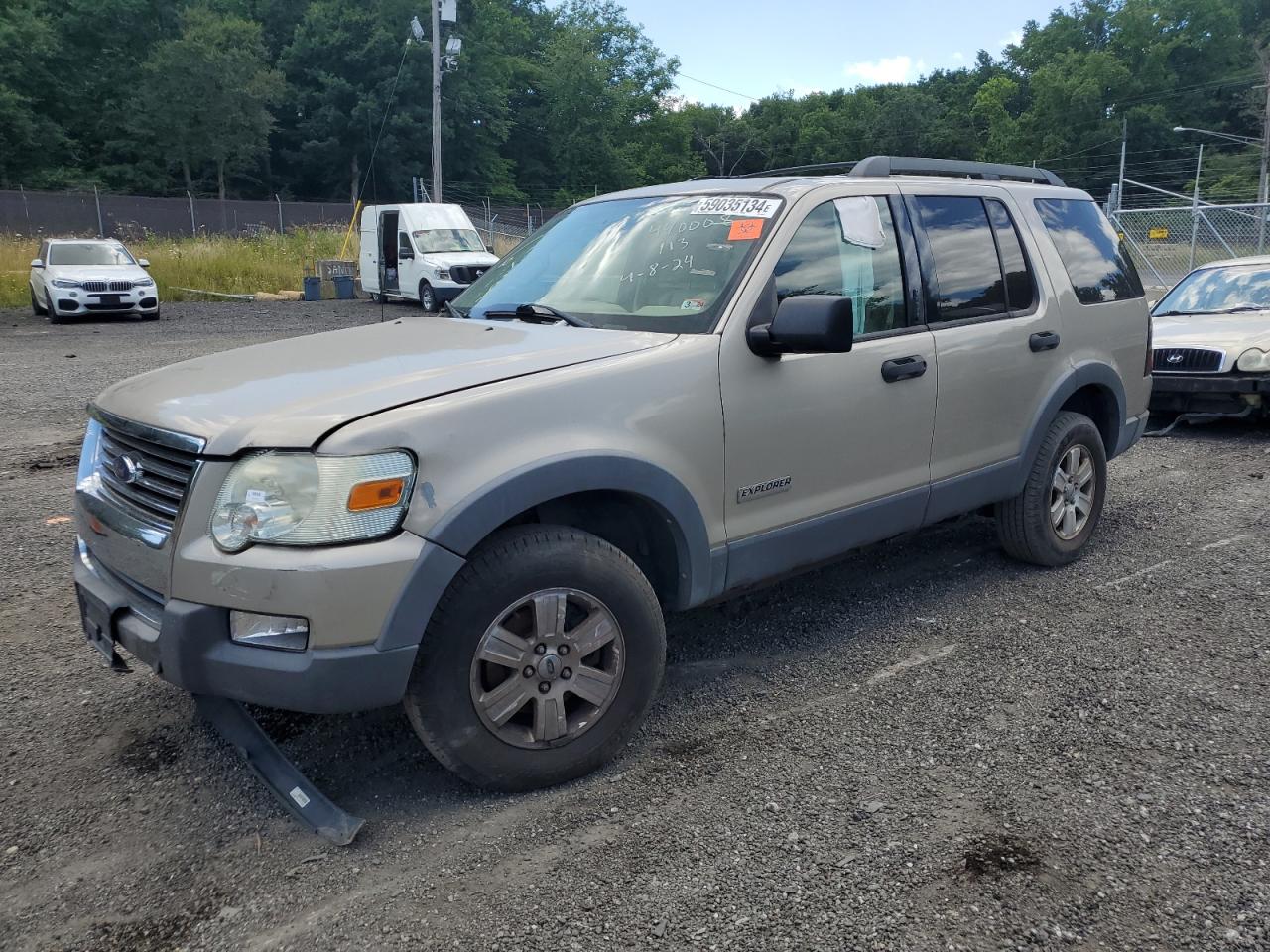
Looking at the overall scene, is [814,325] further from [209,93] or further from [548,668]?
[209,93]

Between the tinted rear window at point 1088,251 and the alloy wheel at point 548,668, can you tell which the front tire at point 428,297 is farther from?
the alloy wheel at point 548,668

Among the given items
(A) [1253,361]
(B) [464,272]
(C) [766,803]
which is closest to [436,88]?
(B) [464,272]

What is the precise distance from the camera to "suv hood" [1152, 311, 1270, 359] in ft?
28.1

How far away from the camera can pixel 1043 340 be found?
4812mm

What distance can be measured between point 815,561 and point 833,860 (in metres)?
1.36

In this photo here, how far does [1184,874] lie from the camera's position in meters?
2.71

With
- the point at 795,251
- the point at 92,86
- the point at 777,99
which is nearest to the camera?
the point at 795,251

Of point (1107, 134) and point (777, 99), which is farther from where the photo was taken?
point (777, 99)

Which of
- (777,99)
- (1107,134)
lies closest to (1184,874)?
(1107,134)

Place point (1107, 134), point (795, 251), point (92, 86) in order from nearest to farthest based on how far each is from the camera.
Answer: point (795, 251), point (92, 86), point (1107, 134)

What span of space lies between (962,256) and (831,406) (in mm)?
1253

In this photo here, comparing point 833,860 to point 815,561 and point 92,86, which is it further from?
point 92,86

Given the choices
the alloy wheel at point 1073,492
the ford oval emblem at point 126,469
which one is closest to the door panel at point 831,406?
the alloy wheel at point 1073,492

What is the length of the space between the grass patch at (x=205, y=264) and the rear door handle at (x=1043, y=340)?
79.2ft
